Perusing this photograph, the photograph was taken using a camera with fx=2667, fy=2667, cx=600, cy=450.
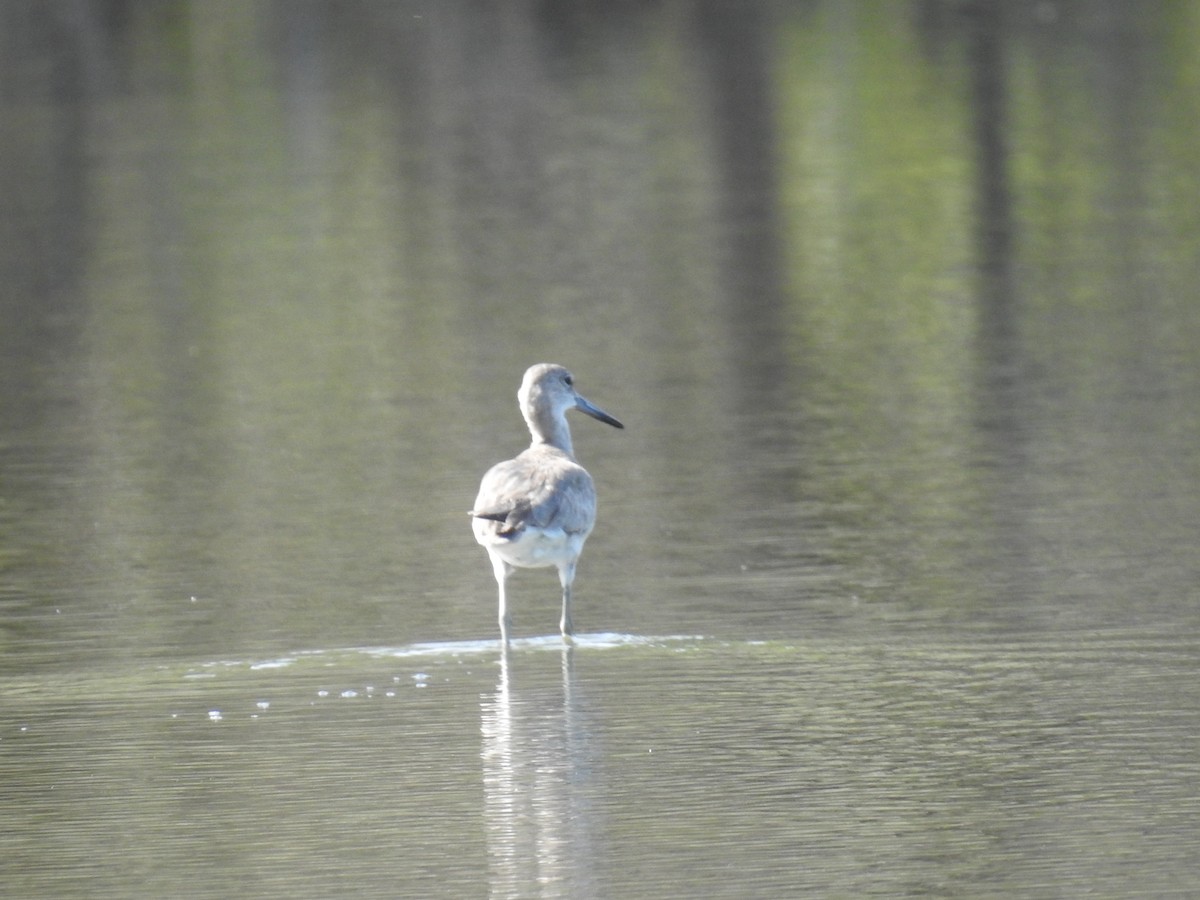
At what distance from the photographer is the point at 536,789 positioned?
765 centimetres

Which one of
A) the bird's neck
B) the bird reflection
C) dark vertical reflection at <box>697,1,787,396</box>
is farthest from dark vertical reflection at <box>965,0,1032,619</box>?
the bird reflection

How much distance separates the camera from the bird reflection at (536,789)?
6.79m

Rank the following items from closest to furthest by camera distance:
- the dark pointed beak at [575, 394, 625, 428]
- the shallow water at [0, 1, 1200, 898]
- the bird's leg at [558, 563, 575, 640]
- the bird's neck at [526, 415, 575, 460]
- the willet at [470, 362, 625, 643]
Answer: the shallow water at [0, 1, 1200, 898], the bird's leg at [558, 563, 575, 640], the willet at [470, 362, 625, 643], the bird's neck at [526, 415, 575, 460], the dark pointed beak at [575, 394, 625, 428]

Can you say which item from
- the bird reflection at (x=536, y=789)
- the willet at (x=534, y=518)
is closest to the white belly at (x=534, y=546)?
the willet at (x=534, y=518)

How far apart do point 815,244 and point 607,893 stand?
17.3 meters

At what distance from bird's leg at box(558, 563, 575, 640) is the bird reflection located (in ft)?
1.36

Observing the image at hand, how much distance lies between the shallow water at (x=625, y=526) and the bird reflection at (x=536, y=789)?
0.07 ft

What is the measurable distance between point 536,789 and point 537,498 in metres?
2.46

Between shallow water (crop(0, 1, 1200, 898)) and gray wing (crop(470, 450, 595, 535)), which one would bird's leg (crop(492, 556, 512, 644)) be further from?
gray wing (crop(470, 450, 595, 535))

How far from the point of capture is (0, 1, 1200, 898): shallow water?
730 cm

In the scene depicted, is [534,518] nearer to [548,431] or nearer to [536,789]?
[548,431]

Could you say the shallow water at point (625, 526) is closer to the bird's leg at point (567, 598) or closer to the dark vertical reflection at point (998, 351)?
the dark vertical reflection at point (998, 351)

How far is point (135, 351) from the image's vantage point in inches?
744

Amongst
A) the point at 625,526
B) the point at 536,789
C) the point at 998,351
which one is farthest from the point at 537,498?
the point at 998,351
